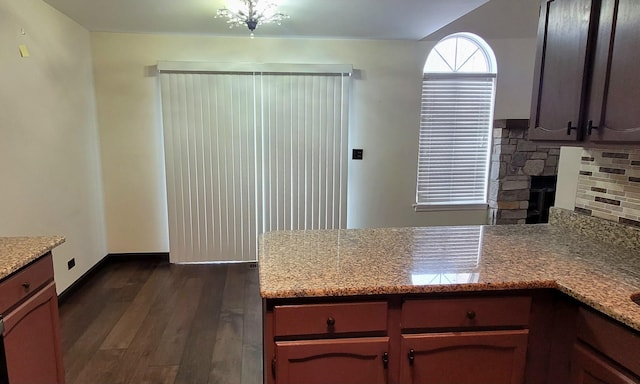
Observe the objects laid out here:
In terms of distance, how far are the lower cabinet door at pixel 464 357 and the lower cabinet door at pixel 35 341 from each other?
1544 millimetres

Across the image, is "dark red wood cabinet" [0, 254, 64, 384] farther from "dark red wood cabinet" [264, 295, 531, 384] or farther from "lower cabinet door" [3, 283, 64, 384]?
"dark red wood cabinet" [264, 295, 531, 384]

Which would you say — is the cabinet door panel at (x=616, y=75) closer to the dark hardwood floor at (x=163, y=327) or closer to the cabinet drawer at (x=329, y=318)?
the cabinet drawer at (x=329, y=318)

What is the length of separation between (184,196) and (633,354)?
→ 146 inches

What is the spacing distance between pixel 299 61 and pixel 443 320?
320 cm

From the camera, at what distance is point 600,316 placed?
1.27m

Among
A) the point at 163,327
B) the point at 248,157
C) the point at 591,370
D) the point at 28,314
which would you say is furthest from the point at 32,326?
the point at 248,157

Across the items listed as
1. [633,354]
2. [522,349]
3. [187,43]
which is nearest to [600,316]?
[633,354]

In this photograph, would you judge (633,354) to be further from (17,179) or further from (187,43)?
(187,43)

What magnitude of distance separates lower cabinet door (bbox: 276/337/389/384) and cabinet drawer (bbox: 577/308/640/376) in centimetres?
71

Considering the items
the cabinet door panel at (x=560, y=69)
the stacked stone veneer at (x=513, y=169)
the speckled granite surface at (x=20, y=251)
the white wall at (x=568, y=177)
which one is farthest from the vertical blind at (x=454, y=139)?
the speckled granite surface at (x=20, y=251)

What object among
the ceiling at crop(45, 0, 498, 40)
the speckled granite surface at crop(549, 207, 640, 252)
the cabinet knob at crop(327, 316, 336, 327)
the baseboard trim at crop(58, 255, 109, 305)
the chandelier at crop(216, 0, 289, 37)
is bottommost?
the baseboard trim at crop(58, 255, 109, 305)

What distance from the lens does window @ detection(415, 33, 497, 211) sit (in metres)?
4.20

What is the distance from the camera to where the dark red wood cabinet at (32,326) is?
1.47 m

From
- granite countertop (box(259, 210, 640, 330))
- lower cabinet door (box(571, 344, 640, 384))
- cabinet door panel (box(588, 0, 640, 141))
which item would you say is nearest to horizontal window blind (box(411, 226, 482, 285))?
granite countertop (box(259, 210, 640, 330))
